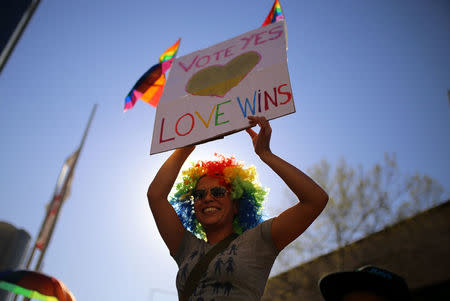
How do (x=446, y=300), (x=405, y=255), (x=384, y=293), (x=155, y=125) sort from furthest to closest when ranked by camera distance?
(x=405, y=255) → (x=446, y=300) → (x=155, y=125) → (x=384, y=293)

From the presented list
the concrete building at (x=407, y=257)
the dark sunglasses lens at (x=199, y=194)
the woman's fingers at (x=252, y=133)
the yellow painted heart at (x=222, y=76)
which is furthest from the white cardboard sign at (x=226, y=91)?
the concrete building at (x=407, y=257)

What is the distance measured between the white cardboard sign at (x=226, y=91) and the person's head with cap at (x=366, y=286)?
0.95 metres

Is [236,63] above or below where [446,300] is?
above

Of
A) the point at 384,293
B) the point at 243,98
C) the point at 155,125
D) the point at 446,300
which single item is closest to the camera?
the point at 384,293

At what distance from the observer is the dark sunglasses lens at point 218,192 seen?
6.99ft

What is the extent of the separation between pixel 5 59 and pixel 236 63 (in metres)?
1.48

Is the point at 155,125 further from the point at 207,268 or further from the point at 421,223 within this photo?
the point at 421,223

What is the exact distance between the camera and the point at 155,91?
3.35m

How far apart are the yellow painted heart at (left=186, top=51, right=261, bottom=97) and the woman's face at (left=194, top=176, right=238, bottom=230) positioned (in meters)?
0.63

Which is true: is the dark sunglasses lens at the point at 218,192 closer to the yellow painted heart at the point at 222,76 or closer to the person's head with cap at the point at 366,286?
the yellow painted heart at the point at 222,76

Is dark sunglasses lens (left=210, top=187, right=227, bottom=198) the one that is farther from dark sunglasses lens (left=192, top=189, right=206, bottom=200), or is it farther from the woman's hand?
the woman's hand

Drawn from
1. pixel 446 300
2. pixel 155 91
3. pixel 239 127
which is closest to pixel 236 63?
pixel 239 127

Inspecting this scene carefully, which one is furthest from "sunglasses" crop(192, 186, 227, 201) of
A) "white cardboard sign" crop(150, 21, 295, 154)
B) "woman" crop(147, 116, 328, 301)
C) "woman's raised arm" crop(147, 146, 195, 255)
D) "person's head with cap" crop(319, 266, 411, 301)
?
"person's head with cap" crop(319, 266, 411, 301)

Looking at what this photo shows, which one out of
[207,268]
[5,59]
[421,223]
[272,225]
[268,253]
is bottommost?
[207,268]
